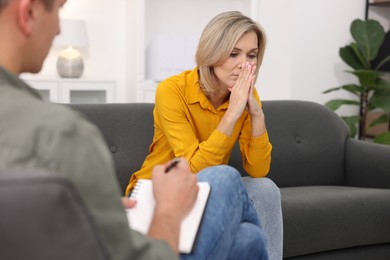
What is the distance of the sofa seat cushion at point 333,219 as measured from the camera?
6.88 feet

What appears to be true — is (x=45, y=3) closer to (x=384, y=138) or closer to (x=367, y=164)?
(x=367, y=164)

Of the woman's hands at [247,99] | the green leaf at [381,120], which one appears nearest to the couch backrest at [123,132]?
the woman's hands at [247,99]

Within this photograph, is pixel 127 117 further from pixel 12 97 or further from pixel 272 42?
pixel 272 42

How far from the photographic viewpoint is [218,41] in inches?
77.5

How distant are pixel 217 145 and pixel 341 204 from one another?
65 cm

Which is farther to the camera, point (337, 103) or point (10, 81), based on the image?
point (337, 103)

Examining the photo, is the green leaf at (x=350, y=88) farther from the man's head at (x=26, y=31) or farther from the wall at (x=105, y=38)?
the man's head at (x=26, y=31)

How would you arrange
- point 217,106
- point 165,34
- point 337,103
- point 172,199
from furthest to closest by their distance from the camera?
point 165,34 < point 337,103 < point 217,106 < point 172,199

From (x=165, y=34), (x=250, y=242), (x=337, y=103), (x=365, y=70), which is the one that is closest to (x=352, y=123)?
(x=337, y=103)

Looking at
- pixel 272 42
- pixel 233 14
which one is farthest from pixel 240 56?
pixel 272 42

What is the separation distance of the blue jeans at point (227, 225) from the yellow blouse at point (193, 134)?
531mm

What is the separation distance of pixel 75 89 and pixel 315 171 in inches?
92.5

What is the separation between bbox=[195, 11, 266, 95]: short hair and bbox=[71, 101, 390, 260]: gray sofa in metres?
0.44

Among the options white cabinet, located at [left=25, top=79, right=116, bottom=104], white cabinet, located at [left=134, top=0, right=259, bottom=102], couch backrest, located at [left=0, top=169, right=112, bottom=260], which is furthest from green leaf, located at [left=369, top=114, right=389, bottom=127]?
couch backrest, located at [left=0, top=169, right=112, bottom=260]
